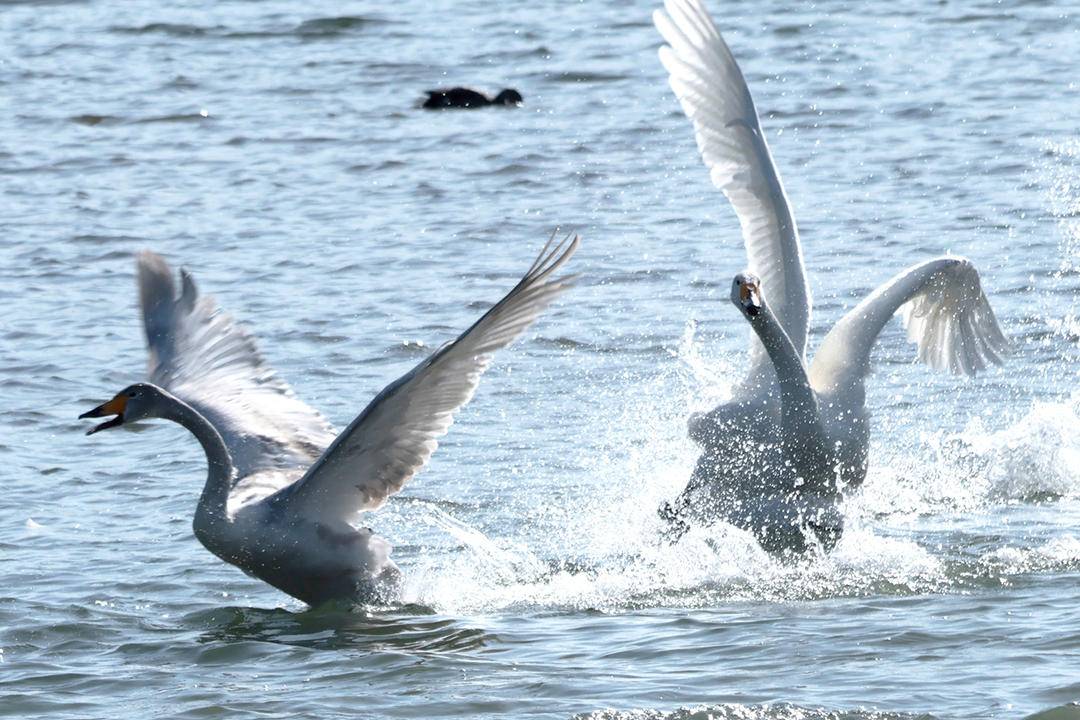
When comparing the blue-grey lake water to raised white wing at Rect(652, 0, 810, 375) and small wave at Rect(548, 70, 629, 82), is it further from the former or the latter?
raised white wing at Rect(652, 0, 810, 375)

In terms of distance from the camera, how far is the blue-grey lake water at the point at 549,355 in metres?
7.36

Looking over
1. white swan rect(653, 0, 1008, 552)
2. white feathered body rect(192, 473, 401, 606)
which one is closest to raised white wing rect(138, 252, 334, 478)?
white feathered body rect(192, 473, 401, 606)

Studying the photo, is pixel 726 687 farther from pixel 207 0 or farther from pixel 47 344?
pixel 207 0

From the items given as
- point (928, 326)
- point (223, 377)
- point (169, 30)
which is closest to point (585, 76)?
point (169, 30)

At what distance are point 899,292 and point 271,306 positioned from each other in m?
4.85

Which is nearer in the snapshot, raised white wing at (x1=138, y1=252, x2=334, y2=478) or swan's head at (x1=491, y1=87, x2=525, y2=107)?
raised white wing at (x1=138, y1=252, x2=334, y2=478)

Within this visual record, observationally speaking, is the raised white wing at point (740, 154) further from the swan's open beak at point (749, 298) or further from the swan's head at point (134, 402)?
the swan's head at point (134, 402)

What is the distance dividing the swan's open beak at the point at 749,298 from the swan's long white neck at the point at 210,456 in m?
1.94

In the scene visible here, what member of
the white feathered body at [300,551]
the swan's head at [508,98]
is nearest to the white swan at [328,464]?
the white feathered body at [300,551]

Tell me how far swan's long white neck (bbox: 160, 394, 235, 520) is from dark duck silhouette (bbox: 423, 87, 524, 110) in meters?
11.0

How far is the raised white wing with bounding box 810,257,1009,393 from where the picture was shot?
28.8 feet

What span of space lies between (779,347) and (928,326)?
5.77ft

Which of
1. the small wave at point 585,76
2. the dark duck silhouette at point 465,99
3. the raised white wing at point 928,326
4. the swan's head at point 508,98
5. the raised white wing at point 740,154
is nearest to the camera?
the raised white wing at point 928,326

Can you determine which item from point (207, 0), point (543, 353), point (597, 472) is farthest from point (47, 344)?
point (207, 0)
